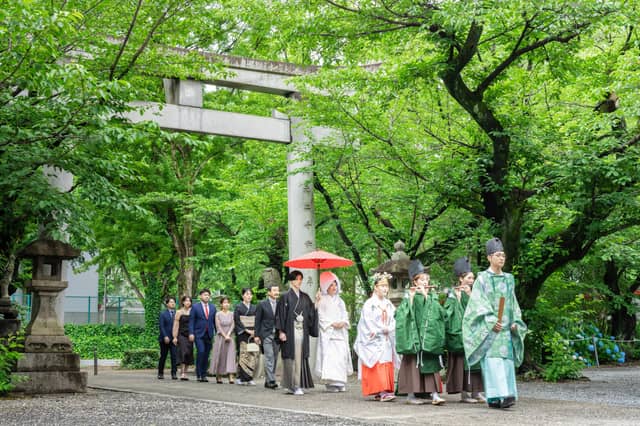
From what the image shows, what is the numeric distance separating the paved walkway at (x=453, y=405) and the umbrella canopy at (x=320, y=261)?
2108 mm

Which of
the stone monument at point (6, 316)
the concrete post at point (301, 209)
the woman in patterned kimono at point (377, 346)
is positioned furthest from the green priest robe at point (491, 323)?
the concrete post at point (301, 209)

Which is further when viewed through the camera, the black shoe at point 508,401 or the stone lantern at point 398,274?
the stone lantern at point 398,274

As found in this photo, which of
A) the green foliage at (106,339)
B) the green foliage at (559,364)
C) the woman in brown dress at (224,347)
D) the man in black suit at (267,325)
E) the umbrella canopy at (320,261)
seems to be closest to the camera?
the man in black suit at (267,325)

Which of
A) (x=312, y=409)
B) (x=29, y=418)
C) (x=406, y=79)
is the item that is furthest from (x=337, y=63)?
(x=29, y=418)

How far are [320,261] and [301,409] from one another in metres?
5.08

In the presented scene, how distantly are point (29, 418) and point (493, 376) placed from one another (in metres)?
4.86

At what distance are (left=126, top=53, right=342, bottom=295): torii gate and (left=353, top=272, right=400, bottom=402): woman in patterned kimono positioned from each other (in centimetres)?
542

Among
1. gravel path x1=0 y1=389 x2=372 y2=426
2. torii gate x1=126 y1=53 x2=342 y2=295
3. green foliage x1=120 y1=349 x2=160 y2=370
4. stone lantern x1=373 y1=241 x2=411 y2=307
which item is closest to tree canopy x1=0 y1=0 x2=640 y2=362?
torii gate x1=126 y1=53 x2=342 y2=295

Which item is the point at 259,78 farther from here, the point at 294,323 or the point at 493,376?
the point at 493,376

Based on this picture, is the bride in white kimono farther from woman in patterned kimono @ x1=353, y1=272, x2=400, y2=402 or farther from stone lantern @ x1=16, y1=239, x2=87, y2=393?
stone lantern @ x1=16, y1=239, x2=87, y2=393

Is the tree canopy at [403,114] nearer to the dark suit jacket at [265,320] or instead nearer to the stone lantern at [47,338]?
the stone lantern at [47,338]

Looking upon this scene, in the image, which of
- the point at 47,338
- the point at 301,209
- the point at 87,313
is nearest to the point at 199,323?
the point at 301,209

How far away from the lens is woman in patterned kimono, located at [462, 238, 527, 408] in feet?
27.5

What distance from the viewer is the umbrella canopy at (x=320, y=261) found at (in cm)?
1308
